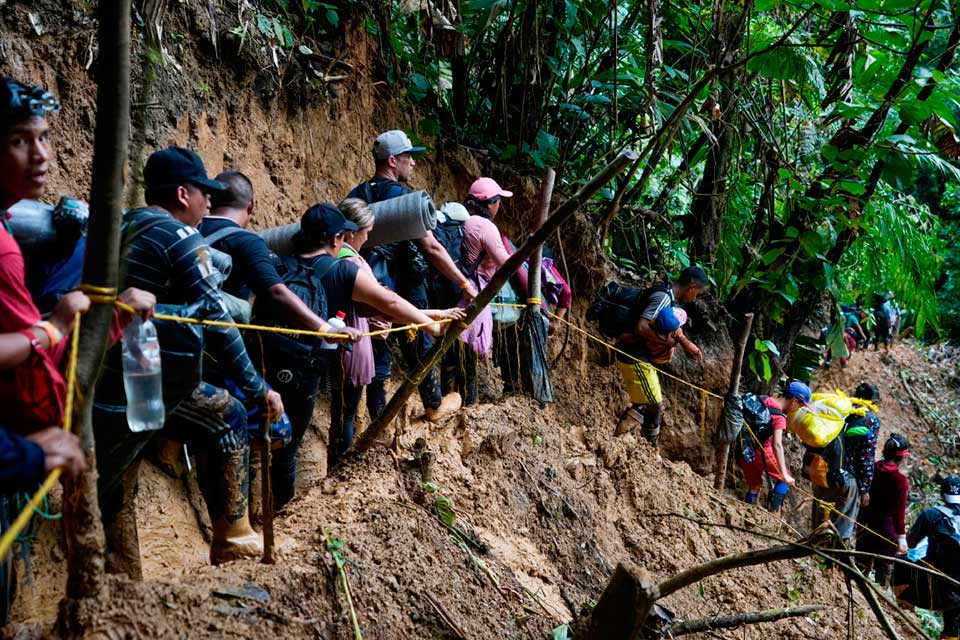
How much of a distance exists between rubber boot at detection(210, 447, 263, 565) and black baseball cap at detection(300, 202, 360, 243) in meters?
1.36

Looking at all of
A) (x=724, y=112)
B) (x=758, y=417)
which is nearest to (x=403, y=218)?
(x=724, y=112)

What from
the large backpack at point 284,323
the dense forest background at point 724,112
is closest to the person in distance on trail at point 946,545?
the dense forest background at point 724,112

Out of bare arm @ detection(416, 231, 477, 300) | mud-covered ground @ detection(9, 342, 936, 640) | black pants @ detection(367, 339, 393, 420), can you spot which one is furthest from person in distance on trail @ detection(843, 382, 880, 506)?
black pants @ detection(367, 339, 393, 420)

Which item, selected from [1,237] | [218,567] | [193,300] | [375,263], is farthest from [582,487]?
[1,237]

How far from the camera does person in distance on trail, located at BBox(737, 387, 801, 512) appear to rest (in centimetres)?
894

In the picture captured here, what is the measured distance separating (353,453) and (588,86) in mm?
5453

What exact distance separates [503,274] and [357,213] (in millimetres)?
1382

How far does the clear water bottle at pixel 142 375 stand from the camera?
293 cm

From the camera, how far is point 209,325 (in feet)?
11.1

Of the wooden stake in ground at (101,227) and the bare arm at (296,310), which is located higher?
the wooden stake in ground at (101,227)

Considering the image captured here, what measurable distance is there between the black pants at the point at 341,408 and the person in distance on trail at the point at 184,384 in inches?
57.9

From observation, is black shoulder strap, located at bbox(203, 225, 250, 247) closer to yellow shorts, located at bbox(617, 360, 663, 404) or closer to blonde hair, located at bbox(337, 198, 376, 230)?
blonde hair, located at bbox(337, 198, 376, 230)

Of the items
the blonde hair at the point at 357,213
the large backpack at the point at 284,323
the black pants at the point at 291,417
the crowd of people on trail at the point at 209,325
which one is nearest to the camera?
Result: the crowd of people on trail at the point at 209,325

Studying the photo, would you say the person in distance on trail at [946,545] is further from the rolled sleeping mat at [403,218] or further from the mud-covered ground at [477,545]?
the rolled sleeping mat at [403,218]
